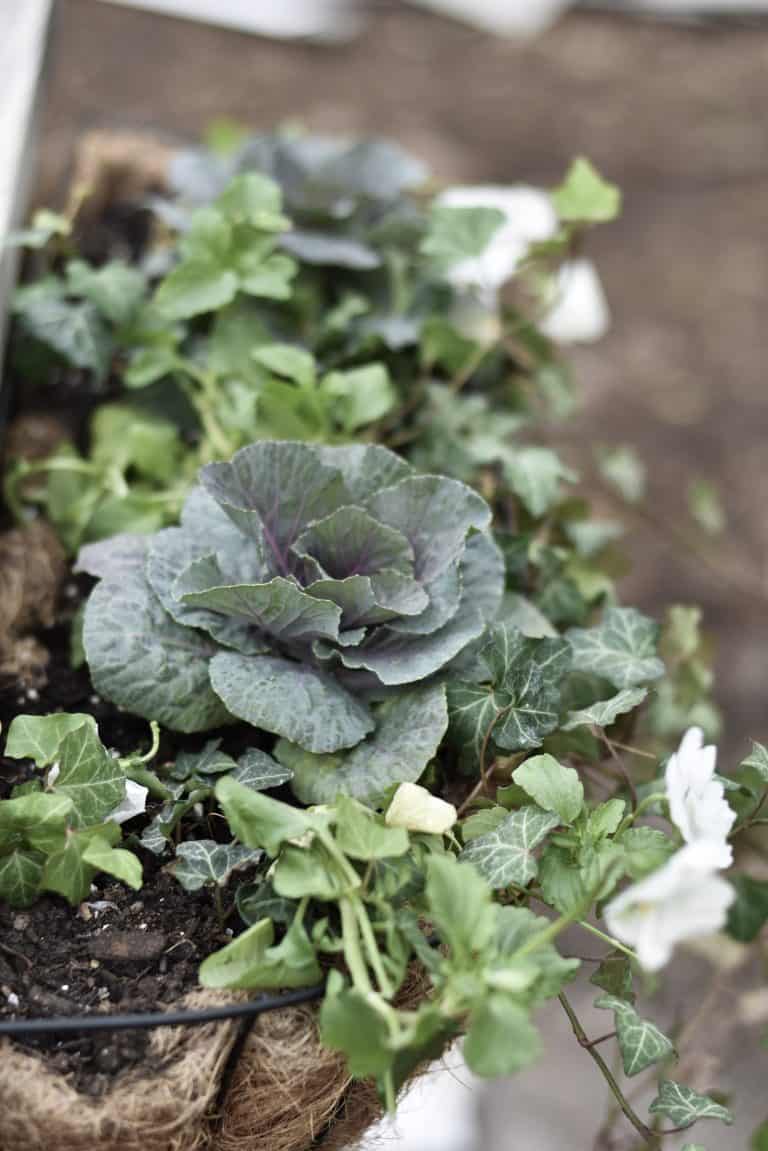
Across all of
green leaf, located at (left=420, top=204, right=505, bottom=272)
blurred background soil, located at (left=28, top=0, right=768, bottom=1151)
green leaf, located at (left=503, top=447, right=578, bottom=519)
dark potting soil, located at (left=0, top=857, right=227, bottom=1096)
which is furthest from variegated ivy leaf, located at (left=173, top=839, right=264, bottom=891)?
blurred background soil, located at (left=28, top=0, right=768, bottom=1151)

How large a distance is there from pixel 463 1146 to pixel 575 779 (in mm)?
1239

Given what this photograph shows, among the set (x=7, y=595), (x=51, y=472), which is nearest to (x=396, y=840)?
(x=7, y=595)

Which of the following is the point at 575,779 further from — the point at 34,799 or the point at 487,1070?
the point at 34,799

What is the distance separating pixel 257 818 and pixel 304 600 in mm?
214

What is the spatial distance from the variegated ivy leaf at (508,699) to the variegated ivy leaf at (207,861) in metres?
0.23

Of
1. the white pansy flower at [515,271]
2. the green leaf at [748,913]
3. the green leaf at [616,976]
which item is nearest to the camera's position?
the green leaf at [616,976]

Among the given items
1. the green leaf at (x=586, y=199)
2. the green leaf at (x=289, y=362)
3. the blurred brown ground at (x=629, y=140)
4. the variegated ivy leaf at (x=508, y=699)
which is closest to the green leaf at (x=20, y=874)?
the variegated ivy leaf at (x=508, y=699)

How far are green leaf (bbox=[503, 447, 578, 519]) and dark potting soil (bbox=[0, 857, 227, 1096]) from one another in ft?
1.95

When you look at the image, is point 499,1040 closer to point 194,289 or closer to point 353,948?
point 353,948

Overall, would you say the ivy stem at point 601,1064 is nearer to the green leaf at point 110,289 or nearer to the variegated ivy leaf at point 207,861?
the variegated ivy leaf at point 207,861

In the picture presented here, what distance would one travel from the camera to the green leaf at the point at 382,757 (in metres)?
1.05

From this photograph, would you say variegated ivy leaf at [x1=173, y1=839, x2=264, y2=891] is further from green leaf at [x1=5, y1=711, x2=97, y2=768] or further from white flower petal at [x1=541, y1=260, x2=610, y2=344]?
white flower petal at [x1=541, y1=260, x2=610, y2=344]

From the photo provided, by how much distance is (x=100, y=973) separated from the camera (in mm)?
971

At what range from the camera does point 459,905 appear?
860 mm
